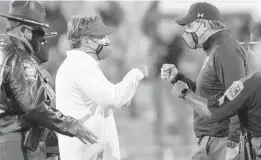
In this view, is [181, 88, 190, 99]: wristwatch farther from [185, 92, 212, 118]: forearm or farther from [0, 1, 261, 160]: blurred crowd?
[0, 1, 261, 160]: blurred crowd

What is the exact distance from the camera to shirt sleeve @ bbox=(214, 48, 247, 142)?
13.0 feet

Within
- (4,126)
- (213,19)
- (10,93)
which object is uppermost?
(213,19)

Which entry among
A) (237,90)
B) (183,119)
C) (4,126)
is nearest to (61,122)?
(4,126)

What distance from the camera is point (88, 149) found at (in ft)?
12.6

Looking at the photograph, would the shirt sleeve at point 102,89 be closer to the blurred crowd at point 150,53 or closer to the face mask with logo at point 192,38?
the face mask with logo at point 192,38

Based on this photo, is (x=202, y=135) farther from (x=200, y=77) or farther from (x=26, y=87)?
(x=26, y=87)

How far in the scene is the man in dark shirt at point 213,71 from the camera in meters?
4.00

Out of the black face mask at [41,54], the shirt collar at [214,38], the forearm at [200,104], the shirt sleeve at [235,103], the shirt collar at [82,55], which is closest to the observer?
the shirt sleeve at [235,103]

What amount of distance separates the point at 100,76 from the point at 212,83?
3.16ft

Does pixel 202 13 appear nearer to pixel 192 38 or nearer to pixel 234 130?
pixel 192 38

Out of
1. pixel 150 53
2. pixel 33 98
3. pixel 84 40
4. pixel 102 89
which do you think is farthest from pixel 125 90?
pixel 150 53

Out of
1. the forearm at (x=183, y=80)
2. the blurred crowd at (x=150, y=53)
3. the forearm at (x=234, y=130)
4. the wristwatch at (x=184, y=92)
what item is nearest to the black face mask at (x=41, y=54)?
the forearm at (x=183, y=80)

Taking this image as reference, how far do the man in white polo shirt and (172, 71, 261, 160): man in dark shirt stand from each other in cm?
55

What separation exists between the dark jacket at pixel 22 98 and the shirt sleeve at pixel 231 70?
1.19 m
